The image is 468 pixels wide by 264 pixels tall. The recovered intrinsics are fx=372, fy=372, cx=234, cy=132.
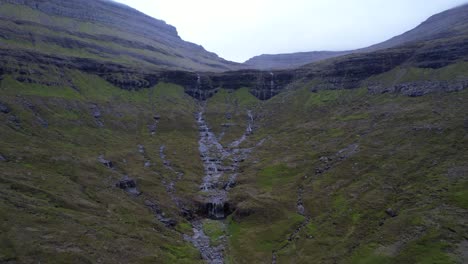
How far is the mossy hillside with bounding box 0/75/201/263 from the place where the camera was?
80.5 m

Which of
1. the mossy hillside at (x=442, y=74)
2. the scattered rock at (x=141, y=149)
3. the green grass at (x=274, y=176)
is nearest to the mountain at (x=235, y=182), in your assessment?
the scattered rock at (x=141, y=149)

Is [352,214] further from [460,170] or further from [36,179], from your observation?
[36,179]

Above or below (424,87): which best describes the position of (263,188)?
below

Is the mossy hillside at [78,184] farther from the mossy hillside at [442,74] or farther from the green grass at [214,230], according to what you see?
the mossy hillside at [442,74]

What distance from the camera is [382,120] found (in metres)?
161

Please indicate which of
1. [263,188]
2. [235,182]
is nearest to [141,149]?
[235,182]

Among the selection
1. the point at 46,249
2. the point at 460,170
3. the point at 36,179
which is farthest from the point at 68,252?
the point at 460,170

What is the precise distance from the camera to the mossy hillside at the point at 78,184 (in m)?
80.5

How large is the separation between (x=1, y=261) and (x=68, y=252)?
40.8ft

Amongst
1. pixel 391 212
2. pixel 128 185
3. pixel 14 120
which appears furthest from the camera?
pixel 14 120

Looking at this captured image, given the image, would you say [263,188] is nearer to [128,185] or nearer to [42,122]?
[128,185]

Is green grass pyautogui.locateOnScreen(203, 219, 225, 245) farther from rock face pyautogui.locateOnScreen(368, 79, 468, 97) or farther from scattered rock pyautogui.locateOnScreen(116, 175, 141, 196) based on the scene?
rock face pyautogui.locateOnScreen(368, 79, 468, 97)

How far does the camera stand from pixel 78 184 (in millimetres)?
111438

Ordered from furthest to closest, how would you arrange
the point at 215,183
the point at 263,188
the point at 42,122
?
the point at 42,122
the point at 215,183
the point at 263,188
